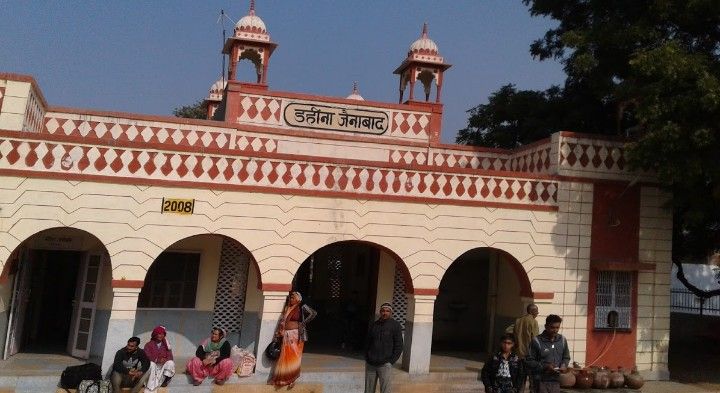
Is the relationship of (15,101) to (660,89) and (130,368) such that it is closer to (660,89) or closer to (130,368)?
(130,368)

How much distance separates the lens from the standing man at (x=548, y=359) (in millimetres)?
6227

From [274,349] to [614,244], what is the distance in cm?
603

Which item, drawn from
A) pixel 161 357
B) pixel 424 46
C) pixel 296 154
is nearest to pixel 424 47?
pixel 424 46

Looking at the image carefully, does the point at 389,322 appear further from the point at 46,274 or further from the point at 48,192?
the point at 46,274

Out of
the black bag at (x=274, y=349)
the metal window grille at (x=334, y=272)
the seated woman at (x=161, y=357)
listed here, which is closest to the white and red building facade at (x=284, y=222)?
the black bag at (x=274, y=349)

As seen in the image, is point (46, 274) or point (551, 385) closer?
point (551, 385)

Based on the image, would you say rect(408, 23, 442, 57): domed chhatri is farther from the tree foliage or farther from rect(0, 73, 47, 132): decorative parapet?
rect(0, 73, 47, 132): decorative parapet

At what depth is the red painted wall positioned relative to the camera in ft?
34.1

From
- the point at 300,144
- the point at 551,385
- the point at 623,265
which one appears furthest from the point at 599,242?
the point at 300,144

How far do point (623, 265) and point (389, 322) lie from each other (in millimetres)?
5251

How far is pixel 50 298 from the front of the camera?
37.2ft

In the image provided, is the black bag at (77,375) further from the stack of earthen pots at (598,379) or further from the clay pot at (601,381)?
the clay pot at (601,381)

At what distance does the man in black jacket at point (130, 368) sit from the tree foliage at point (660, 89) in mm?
7827

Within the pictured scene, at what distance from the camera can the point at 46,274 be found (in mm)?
11180
